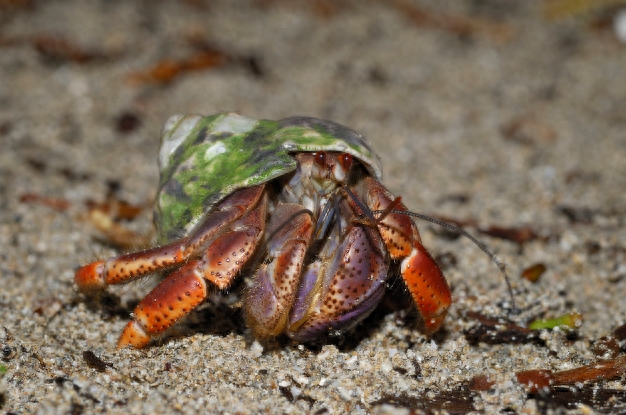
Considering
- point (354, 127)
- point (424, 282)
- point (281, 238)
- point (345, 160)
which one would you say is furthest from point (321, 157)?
point (354, 127)

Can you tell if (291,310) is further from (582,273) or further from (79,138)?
(79,138)

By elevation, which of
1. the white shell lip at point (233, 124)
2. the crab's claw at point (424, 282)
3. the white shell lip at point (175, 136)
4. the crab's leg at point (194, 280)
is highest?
the white shell lip at point (233, 124)

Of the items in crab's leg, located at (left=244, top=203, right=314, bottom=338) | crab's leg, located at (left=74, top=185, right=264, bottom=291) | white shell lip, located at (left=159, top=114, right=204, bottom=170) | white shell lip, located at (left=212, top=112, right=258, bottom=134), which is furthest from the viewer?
white shell lip, located at (left=159, top=114, right=204, bottom=170)

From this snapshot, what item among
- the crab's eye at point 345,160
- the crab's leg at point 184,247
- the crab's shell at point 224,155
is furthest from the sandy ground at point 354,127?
the crab's eye at point 345,160

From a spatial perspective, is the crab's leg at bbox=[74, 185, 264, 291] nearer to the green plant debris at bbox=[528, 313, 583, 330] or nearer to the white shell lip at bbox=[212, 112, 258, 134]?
the white shell lip at bbox=[212, 112, 258, 134]

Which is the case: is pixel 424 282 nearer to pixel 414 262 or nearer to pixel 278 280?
pixel 414 262

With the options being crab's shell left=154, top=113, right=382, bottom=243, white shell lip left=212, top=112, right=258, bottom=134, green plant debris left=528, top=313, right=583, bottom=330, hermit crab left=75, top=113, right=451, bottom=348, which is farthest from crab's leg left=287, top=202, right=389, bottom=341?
green plant debris left=528, top=313, right=583, bottom=330

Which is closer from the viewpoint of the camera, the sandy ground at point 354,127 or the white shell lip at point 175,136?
the sandy ground at point 354,127

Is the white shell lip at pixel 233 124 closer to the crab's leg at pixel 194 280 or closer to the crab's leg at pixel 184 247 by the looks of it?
the crab's leg at pixel 184 247

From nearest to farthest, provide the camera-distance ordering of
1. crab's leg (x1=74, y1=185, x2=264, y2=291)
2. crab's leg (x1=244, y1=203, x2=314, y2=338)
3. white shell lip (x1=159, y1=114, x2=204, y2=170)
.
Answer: crab's leg (x1=244, y1=203, x2=314, y2=338) < crab's leg (x1=74, y1=185, x2=264, y2=291) < white shell lip (x1=159, y1=114, x2=204, y2=170)
